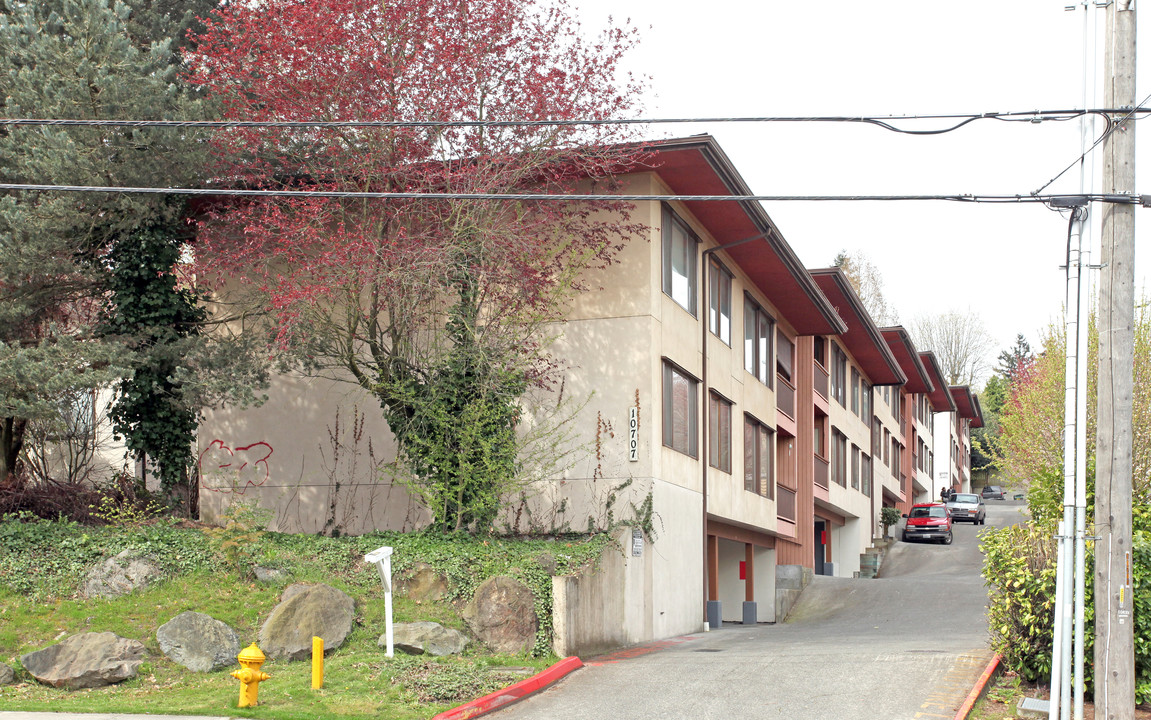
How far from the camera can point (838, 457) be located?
38.0 m

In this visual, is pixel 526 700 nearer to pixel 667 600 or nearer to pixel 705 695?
pixel 705 695

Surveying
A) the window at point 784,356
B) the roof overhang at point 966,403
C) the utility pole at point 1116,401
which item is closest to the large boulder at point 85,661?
the utility pole at point 1116,401

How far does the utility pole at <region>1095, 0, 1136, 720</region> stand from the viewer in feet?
35.7

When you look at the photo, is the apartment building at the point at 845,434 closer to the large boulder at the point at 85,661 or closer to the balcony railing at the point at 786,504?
the balcony railing at the point at 786,504

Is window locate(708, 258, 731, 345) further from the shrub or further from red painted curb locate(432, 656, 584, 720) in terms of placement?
the shrub

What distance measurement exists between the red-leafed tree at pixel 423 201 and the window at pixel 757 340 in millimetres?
9095

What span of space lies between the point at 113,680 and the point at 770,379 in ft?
Result: 63.8

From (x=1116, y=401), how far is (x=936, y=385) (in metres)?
51.1

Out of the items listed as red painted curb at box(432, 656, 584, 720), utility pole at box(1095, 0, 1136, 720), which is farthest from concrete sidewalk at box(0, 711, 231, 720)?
utility pole at box(1095, 0, 1136, 720)

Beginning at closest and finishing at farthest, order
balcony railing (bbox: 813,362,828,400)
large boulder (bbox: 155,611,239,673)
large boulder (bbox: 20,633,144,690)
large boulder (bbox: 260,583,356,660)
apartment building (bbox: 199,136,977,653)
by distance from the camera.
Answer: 1. large boulder (bbox: 20,633,144,690)
2. large boulder (bbox: 155,611,239,673)
3. large boulder (bbox: 260,583,356,660)
4. apartment building (bbox: 199,136,977,653)
5. balcony railing (bbox: 813,362,828,400)

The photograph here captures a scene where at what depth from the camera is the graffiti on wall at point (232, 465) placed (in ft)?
72.1

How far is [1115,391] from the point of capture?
10.9 meters

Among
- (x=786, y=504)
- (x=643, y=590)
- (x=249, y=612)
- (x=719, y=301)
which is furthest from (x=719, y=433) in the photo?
(x=249, y=612)

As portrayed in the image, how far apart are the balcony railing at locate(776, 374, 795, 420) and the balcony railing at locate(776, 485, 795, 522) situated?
2.09 m
